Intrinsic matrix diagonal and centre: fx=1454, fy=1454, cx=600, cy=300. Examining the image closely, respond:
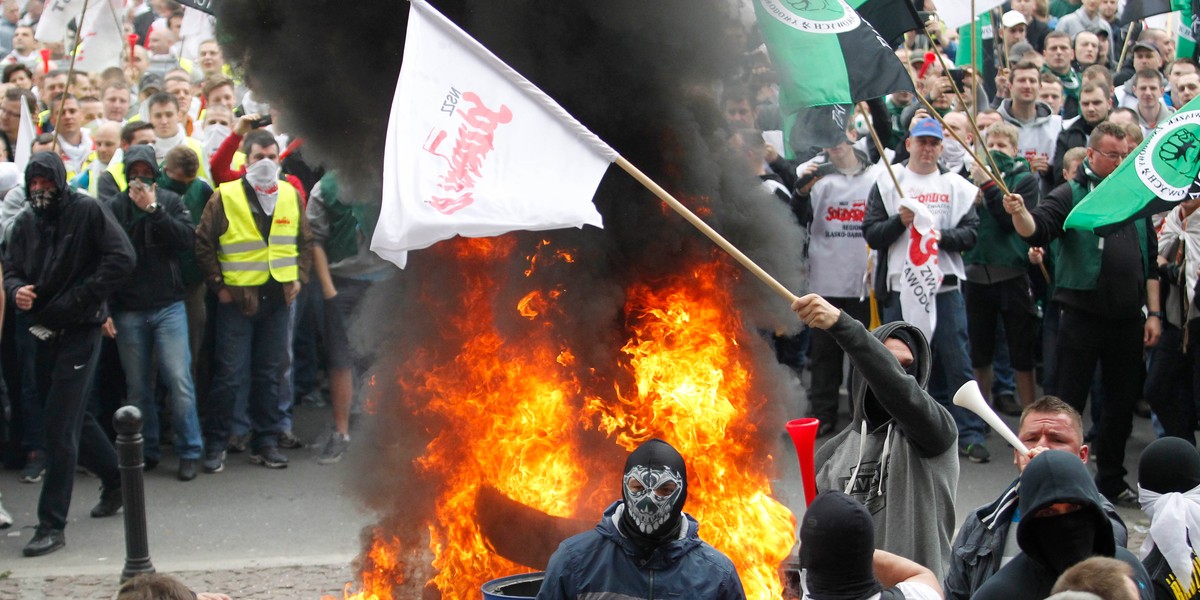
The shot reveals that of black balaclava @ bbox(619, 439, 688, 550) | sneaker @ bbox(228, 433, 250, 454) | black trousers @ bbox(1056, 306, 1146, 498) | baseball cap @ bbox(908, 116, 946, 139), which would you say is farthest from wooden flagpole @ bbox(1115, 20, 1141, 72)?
black balaclava @ bbox(619, 439, 688, 550)

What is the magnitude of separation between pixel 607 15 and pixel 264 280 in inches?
168

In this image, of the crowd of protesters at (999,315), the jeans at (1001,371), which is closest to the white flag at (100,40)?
the crowd of protesters at (999,315)

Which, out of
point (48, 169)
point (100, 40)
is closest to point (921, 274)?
point (48, 169)

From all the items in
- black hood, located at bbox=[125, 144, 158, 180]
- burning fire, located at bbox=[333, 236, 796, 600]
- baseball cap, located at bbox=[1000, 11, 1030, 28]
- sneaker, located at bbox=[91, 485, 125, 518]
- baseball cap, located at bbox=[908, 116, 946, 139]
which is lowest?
sneaker, located at bbox=[91, 485, 125, 518]

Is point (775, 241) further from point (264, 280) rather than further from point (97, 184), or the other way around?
point (97, 184)

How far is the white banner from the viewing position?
31.2 ft

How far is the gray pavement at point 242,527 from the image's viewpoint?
7742 millimetres

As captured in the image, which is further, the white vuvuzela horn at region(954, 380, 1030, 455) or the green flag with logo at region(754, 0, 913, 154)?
the green flag with logo at region(754, 0, 913, 154)

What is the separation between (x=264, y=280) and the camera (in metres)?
9.95

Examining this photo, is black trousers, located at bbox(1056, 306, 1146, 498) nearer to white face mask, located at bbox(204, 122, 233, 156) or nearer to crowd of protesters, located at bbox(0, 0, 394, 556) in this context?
crowd of protesters, located at bbox(0, 0, 394, 556)

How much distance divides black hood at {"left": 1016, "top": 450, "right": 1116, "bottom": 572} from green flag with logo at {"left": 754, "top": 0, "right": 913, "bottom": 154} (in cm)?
375

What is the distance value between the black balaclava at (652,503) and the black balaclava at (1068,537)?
1.18m

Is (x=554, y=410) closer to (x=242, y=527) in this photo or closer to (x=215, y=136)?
(x=242, y=527)

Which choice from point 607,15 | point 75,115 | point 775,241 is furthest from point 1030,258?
point 75,115
